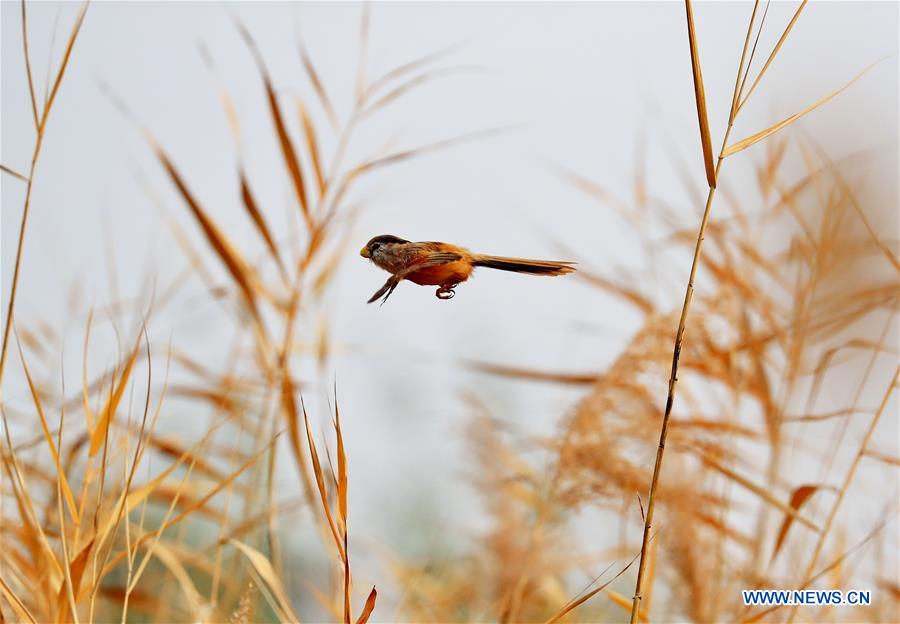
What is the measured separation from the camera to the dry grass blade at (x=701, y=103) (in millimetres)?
551

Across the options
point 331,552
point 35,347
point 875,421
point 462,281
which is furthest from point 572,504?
point 35,347

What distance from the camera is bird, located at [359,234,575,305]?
0.42 metres

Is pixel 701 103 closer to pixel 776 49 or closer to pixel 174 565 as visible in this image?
pixel 776 49

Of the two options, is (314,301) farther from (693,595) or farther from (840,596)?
(840,596)

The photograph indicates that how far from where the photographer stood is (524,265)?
45cm

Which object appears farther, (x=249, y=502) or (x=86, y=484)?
(x=249, y=502)

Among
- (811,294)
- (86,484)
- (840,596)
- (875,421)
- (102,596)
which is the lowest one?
(102,596)

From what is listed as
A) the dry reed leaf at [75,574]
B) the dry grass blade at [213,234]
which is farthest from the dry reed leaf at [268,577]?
the dry grass blade at [213,234]

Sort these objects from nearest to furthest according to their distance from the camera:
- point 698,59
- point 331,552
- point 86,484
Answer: point 698,59, point 86,484, point 331,552

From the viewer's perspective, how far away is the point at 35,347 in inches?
55.3

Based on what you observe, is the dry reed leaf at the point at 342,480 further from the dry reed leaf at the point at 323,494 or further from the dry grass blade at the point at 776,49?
the dry grass blade at the point at 776,49

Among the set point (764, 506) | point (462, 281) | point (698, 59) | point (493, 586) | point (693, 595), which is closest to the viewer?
point (462, 281)

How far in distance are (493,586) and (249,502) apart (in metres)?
0.60

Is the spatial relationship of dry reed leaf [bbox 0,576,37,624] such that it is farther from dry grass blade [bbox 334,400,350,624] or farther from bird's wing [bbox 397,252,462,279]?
bird's wing [bbox 397,252,462,279]
